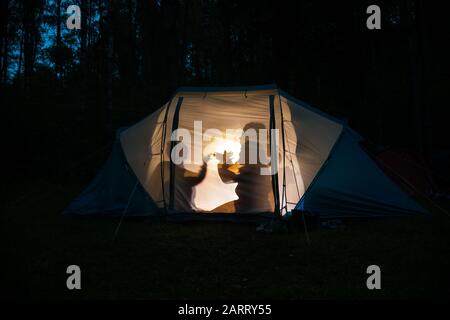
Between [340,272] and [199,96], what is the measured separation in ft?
12.8

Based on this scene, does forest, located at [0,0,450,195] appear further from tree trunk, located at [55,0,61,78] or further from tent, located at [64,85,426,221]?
tent, located at [64,85,426,221]

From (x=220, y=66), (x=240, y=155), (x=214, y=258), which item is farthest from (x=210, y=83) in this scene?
(x=214, y=258)

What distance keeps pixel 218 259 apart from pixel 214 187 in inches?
94.3

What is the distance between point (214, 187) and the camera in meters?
7.09

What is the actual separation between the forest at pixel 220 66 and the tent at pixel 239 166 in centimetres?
373

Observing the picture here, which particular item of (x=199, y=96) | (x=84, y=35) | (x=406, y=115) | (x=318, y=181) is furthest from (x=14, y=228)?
(x=406, y=115)

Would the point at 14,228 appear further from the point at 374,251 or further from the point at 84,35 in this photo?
the point at 84,35

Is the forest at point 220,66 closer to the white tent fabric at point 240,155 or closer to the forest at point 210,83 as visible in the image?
the forest at point 210,83

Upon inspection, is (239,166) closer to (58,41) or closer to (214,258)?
(214,258)

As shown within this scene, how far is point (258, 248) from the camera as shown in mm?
5242

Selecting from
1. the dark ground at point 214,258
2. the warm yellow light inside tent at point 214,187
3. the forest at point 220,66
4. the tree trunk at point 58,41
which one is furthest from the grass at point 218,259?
the tree trunk at point 58,41

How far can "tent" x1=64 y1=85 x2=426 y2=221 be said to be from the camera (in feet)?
22.0

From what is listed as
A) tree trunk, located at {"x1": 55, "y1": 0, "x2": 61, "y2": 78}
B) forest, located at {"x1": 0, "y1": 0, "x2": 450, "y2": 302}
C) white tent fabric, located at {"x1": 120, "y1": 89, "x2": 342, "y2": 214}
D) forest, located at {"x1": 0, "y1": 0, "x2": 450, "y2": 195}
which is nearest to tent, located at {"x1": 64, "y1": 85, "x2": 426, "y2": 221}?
white tent fabric, located at {"x1": 120, "y1": 89, "x2": 342, "y2": 214}

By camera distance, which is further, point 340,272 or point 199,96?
point 199,96
